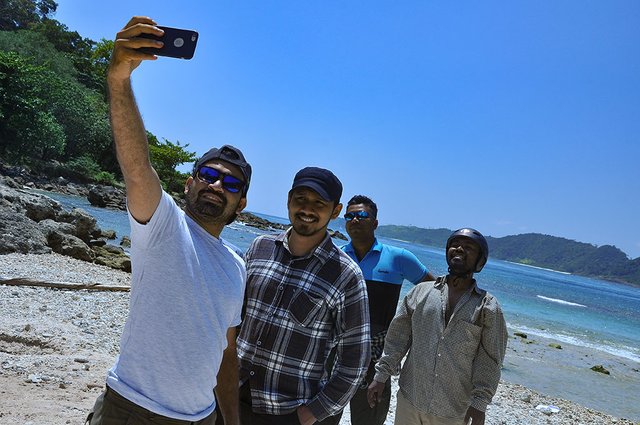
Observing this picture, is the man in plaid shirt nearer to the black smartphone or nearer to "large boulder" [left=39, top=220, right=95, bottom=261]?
the black smartphone

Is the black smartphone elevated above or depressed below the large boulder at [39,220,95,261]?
above

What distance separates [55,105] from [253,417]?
4996 centimetres

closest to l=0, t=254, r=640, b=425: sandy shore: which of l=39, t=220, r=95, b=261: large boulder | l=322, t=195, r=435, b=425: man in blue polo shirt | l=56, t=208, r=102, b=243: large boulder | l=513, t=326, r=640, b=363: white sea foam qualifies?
l=39, t=220, r=95, b=261: large boulder

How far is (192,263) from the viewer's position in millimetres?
2070

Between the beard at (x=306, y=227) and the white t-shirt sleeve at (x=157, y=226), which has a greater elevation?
the beard at (x=306, y=227)

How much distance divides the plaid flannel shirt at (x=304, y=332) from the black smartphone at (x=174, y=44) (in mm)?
1453

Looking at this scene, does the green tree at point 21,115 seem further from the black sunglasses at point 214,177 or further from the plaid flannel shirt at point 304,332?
the black sunglasses at point 214,177

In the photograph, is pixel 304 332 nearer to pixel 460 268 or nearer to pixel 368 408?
pixel 460 268

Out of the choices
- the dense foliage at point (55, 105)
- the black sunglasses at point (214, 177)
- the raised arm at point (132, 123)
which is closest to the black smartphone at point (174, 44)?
the raised arm at point (132, 123)

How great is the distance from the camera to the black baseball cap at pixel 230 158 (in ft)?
8.02

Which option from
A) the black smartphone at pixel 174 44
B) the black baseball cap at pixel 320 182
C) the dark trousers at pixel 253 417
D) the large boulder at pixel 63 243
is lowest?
the large boulder at pixel 63 243

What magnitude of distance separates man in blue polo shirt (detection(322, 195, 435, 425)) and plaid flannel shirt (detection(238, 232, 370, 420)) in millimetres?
1507

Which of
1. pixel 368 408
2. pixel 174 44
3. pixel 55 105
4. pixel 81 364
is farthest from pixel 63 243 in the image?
pixel 55 105

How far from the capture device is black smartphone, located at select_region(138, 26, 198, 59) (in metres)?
1.74
